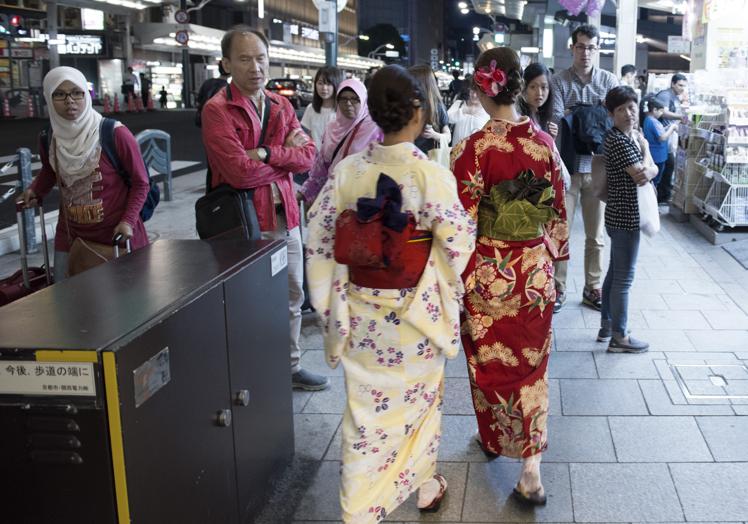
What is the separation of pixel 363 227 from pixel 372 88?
0.48m

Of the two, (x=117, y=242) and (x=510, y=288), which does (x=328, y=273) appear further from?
(x=117, y=242)

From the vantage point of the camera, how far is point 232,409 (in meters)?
2.77

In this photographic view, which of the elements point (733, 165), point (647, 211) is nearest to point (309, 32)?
point (733, 165)

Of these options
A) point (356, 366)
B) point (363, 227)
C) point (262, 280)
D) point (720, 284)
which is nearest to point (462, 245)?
point (363, 227)

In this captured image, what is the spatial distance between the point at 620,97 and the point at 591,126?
122 cm

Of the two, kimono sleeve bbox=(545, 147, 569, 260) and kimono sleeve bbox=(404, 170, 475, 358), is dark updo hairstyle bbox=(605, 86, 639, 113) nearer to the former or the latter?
kimono sleeve bbox=(545, 147, 569, 260)

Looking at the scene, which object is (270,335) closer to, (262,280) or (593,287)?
(262,280)

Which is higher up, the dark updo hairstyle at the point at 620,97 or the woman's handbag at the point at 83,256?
the dark updo hairstyle at the point at 620,97

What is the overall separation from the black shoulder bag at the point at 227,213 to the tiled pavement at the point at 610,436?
99cm

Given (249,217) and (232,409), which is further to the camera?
(249,217)

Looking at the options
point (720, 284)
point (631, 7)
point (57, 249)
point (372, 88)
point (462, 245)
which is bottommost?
point (720, 284)

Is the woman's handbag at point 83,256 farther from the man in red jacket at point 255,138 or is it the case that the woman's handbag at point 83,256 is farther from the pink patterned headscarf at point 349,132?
the pink patterned headscarf at point 349,132

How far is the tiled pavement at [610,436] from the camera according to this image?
3064 millimetres

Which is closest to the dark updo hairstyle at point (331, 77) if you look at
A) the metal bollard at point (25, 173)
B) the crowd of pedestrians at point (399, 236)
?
the crowd of pedestrians at point (399, 236)
